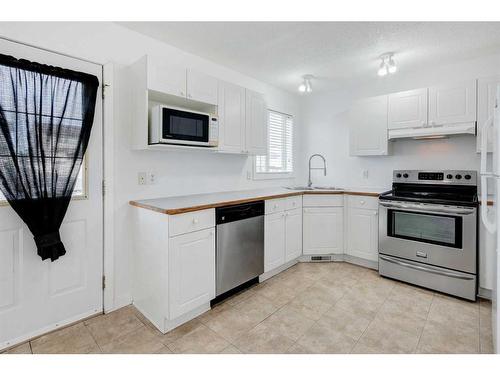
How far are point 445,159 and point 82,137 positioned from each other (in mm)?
3748

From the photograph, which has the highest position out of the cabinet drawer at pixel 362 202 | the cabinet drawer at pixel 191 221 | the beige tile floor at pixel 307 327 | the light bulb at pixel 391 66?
the light bulb at pixel 391 66

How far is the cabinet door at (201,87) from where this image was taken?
237cm

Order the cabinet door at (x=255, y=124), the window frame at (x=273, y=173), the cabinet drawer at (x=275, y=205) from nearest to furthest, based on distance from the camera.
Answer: the cabinet drawer at (x=275, y=205) → the cabinet door at (x=255, y=124) → the window frame at (x=273, y=173)

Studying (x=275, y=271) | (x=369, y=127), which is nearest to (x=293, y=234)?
(x=275, y=271)

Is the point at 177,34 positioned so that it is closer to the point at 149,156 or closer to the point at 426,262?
the point at 149,156

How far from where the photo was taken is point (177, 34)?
95.3 inches

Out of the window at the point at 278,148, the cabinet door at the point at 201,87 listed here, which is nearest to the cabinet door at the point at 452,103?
the window at the point at 278,148

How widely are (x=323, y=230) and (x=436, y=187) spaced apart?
4.51ft

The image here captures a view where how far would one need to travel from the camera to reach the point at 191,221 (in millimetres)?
2049

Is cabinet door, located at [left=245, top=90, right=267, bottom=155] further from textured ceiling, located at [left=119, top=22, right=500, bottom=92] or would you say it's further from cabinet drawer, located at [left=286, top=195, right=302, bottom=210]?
cabinet drawer, located at [left=286, top=195, right=302, bottom=210]

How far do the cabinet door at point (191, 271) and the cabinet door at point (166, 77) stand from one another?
1.21 meters

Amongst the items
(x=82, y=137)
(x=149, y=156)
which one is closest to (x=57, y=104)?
(x=82, y=137)

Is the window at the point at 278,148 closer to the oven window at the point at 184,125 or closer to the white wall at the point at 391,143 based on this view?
the white wall at the point at 391,143

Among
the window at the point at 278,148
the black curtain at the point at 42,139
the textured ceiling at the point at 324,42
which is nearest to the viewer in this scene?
the black curtain at the point at 42,139
